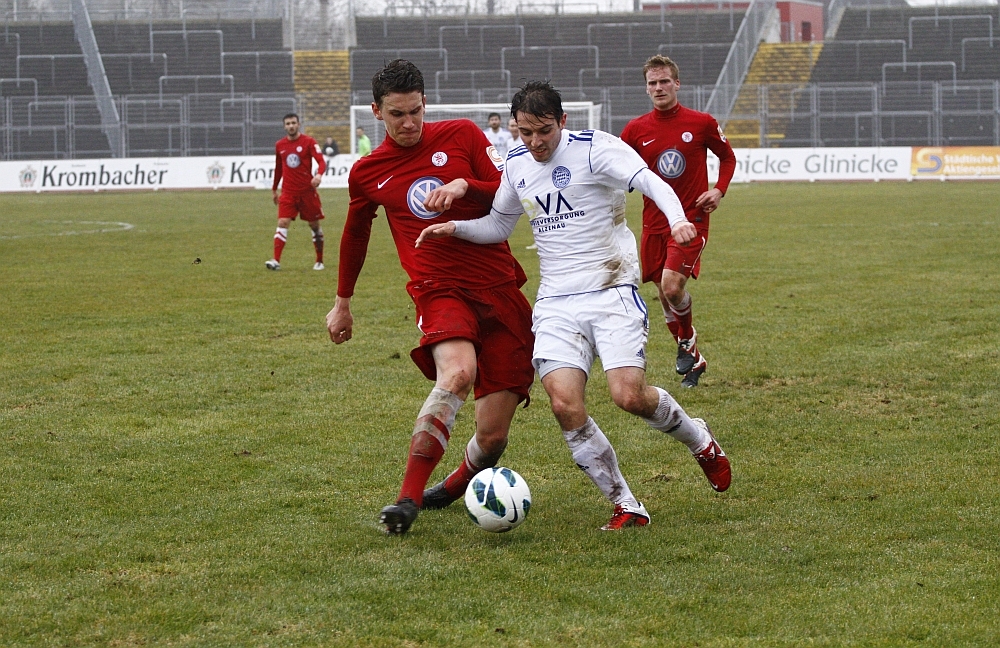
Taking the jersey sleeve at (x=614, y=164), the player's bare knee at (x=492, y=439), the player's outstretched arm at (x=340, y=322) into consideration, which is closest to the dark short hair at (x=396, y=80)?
the jersey sleeve at (x=614, y=164)

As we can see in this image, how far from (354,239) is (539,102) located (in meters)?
1.24

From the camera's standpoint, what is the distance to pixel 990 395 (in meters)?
8.01

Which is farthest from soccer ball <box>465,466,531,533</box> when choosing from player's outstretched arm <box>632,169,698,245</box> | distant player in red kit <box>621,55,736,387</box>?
distant player in red kit <box>621,55,736,387</box>

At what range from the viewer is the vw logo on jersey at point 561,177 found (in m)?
5.54

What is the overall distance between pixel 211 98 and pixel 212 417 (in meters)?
38.1

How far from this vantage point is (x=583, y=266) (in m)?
5.55

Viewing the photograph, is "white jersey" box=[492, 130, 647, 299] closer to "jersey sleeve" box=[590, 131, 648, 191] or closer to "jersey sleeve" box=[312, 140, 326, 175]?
"jersey sleeve" box=[590, 131, 648, 191]

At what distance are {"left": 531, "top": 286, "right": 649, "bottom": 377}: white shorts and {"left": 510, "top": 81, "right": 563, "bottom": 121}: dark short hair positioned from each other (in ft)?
2.70

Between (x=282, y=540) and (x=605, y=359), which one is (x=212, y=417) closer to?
(x=282, y=540)

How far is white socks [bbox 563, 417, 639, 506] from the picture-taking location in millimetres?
5398

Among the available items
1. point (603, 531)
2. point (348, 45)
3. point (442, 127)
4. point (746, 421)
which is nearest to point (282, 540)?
point (603, 531)

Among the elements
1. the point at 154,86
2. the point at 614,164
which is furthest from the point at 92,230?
the point at 154,86

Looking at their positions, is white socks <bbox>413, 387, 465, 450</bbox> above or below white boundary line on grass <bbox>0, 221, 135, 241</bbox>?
below

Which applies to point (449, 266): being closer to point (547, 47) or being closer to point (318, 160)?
point (318, 160)
